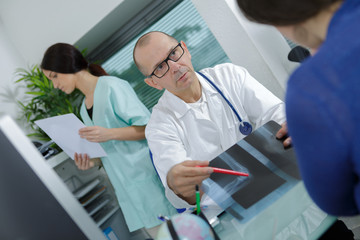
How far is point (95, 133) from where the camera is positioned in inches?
61.5

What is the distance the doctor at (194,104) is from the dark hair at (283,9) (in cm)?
71

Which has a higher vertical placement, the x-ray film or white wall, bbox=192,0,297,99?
white wall, bbox=192,0,297,99

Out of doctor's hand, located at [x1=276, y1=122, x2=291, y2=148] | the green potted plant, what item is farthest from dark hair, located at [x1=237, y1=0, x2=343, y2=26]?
the green potted plant

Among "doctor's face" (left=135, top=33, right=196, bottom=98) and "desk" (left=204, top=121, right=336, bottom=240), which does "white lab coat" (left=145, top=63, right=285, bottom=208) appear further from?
"desk" (left=204, top=121, right=336, bottom=240)

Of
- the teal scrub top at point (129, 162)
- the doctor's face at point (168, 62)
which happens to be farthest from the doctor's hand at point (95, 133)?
the doctor's face at point (168, 62)

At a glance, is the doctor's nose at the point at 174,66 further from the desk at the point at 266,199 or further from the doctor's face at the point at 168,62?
the desk at the point at 266,199

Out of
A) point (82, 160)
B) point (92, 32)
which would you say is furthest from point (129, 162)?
point (92, 32)

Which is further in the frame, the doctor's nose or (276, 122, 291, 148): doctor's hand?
the doctor's nose

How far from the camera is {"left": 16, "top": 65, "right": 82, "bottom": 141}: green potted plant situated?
88.8 inches

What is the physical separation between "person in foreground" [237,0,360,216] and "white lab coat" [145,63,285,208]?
73cm

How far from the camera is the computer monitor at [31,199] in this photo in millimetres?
613

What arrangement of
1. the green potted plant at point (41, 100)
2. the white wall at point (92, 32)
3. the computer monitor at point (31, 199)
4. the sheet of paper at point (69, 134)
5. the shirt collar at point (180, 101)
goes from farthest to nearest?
the green potted plant at point (41, 100) < the white wall at point (92, 32) < the sheet of paper at point (69, 134) < the shirt collar at point (180, 101) < the computer monitor at point (31, 199)

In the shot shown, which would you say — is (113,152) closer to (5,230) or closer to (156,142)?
(156,142)

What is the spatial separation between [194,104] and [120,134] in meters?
0.57
